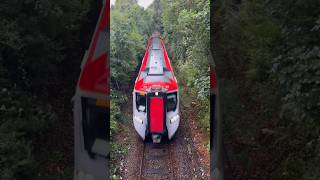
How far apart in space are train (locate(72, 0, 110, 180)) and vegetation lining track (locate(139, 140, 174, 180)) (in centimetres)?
100

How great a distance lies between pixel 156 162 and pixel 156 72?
2.95 meters

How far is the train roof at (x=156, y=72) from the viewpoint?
11492mm

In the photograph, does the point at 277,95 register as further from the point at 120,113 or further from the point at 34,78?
the point at 34,78

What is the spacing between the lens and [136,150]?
11266mm

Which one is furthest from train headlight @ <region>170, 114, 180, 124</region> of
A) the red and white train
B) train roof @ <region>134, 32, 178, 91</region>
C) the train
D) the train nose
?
the train

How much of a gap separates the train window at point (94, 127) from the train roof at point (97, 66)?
0.40m

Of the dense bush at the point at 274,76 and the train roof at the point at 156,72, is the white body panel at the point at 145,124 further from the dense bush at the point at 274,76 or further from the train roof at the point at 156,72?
the dense bush at the point at 274,76

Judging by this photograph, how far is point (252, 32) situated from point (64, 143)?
5482 mm

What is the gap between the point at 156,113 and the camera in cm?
1118

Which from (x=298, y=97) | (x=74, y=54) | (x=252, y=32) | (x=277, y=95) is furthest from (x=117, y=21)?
(x=298, y=97)

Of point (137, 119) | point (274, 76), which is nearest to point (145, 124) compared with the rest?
point (137, 119)

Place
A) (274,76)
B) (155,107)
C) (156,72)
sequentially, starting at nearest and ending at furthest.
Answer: (274,76)
(155,107)
(156,72)

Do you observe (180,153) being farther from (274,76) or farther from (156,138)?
(274,76)

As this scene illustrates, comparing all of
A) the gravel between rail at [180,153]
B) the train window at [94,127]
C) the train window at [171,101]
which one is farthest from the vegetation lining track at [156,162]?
the train window at [94,127]
